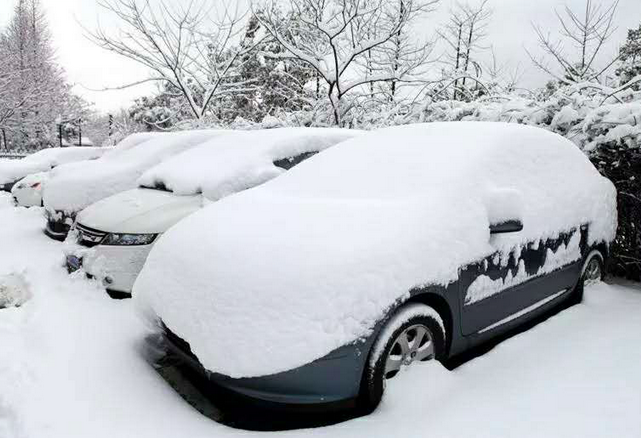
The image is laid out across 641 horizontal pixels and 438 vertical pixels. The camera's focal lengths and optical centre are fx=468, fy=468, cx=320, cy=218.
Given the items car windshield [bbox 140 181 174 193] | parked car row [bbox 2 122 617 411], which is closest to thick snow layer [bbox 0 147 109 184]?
car windshield [bbox 140 181 174 193]

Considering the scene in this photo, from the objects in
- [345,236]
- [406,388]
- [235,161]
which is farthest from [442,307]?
[235,161]

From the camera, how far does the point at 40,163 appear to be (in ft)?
41.8

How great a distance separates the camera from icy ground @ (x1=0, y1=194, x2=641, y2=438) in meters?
2.19

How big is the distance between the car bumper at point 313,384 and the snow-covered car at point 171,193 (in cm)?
203

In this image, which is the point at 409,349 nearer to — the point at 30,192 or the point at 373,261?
the point at 373,261

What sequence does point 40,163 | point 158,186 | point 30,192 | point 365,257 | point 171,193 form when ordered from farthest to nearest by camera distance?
point 40,163 < point 30,192 < point 158,186 < point 171,193 < point 365,257

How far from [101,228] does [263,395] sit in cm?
269

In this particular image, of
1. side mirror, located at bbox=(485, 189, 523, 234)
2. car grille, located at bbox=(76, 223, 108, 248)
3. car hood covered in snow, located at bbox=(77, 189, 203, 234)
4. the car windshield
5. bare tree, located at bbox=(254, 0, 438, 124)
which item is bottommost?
car grille, located at bbox=(76, 223, 108, 248)

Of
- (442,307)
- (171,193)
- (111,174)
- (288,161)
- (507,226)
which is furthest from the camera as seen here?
(111,174)

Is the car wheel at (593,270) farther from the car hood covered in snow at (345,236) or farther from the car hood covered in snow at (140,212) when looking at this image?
the car hood covered in snow at (140,212)

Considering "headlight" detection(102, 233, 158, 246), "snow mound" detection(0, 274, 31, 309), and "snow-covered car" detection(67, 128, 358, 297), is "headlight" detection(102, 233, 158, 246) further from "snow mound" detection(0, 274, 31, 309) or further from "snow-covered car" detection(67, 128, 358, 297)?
"snow mound" detection(0, 274, 31, 309)

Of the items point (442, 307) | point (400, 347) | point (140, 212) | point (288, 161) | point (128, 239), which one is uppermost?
point (288, 161)

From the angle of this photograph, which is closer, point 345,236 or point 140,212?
point 345,236

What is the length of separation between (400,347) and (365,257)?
0.56 m
